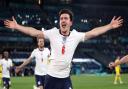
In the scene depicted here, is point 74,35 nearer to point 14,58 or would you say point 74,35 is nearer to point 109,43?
point 14,58

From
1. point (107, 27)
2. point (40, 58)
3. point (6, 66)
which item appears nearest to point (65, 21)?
point (107, 27)

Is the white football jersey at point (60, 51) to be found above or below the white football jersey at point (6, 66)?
above

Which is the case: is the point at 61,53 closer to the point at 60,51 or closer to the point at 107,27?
the point at 60,51

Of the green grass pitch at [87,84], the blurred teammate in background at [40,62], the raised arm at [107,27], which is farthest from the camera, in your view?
the green grass pitch at [87,84]

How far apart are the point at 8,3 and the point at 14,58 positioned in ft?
35.0

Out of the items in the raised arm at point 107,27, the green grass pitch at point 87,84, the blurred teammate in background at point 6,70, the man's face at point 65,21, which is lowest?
the green grass pitch at point 87,84

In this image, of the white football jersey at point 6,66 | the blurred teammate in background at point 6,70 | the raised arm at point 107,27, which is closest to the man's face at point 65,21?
the raised arm at point 107,27

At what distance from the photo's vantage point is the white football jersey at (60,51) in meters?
9.35

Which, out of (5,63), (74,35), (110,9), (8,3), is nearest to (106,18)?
(110,9)

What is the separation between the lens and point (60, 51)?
937 centimetres

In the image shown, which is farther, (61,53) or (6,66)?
(6,66)

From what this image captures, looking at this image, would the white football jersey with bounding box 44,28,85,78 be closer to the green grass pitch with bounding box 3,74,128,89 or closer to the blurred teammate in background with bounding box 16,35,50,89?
the blurred teammate in background with bounding box 16,35,50,89

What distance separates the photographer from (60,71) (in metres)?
9.41

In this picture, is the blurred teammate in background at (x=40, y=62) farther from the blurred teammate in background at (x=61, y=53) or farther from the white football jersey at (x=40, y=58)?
the blurred teammate in background at (x=61, y=53)
